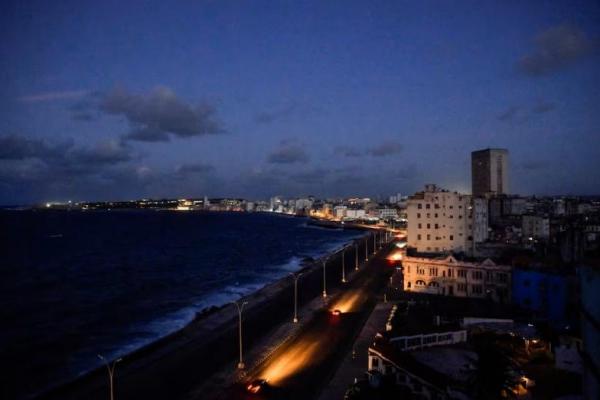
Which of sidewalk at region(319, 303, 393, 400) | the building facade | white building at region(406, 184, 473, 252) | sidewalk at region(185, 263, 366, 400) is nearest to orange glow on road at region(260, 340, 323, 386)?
sidewalk at region(185, 263, 366, 400)

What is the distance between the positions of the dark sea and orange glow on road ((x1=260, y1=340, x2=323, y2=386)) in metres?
18.0

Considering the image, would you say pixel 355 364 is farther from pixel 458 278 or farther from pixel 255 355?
pixel 458 278

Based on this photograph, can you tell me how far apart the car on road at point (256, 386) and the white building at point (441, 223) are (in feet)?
159

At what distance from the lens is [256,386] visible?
109 ft

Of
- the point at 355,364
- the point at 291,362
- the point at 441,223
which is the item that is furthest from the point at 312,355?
the point at 441,223

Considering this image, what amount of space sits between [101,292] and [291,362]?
50.4m

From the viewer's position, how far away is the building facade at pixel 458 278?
57406 millimetres

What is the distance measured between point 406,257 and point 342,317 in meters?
16.6

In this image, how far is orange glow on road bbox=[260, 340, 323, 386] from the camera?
36.1m

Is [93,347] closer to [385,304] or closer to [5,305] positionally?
[5,305]

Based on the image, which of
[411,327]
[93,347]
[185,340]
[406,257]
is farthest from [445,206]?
[93,347]

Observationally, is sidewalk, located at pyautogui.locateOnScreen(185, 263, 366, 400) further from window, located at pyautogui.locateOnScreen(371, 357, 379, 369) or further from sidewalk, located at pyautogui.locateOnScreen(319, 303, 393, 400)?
window, located at pyautogui.locateOnScreen(371, 357, 379, 369)

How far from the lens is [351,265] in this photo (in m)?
100

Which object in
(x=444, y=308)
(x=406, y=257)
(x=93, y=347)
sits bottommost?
(x=93, y=347)
